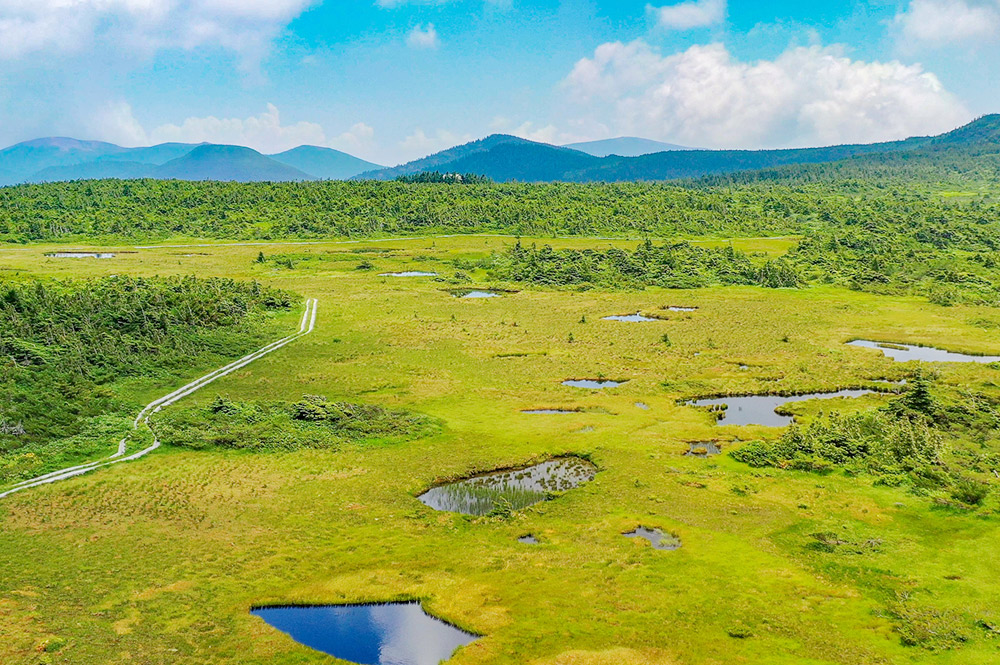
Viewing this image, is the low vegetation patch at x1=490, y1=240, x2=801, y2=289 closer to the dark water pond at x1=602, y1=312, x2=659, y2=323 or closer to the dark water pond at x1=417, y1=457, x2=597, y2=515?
the dark water pond at x1=602, y1=312, x2=659, y2=323

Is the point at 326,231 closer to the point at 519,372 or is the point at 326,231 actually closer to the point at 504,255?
the point at 504,255

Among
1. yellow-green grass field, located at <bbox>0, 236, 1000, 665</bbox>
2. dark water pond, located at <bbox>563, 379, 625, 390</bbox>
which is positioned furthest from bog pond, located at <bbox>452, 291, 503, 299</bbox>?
dark water pond, located at <bbox>563, 379, 625, 390</bbox>

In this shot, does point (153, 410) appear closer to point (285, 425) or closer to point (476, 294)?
point (285, 425)

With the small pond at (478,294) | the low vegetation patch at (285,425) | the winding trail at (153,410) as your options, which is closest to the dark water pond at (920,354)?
the low vegetation patch at (285,425)

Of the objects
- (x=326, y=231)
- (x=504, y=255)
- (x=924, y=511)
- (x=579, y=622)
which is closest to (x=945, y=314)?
(x=924, y=511)

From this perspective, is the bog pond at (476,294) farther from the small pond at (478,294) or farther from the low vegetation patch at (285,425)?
the low vegetation patch at (285,425)

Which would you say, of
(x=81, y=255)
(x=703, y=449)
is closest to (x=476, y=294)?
(x=703, y=449)
